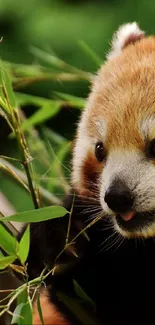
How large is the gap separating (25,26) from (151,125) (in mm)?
2407

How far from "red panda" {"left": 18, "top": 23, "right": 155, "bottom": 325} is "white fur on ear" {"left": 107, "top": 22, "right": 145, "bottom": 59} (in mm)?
94

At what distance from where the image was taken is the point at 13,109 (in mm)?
1163

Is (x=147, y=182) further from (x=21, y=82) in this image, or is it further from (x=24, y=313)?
(x=21, y=82)

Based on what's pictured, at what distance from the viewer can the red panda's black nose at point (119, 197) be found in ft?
4.00

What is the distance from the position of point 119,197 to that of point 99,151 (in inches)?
7.1

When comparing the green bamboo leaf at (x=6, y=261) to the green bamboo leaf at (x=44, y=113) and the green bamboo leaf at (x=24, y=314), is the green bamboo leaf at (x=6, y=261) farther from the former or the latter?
the green bamboo leaf at (x=44, y=113)

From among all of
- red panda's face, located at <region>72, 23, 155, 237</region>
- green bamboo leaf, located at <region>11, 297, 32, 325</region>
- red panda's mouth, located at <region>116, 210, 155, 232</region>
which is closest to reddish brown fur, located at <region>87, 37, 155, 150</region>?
red panda's face, located at <region>72, 23, 155, 237</region>

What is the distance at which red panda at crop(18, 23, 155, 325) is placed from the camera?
4.13 ft

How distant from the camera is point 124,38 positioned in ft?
5.16

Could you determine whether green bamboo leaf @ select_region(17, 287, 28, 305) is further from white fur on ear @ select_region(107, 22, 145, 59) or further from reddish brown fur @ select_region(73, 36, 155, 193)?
white fur on ear @ select_region(107, 22, 145, 59)

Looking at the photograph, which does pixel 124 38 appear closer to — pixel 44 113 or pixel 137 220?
pixel 44 113

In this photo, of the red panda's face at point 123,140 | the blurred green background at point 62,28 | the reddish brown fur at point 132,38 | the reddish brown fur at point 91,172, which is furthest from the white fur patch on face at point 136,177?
the blurred green background at point 62,28

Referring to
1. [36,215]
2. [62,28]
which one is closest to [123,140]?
[36,215]

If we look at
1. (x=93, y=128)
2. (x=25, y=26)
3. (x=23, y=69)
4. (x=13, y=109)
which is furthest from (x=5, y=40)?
(x=13, y=109)
